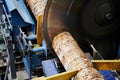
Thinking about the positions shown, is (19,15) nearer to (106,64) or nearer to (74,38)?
(74,38)

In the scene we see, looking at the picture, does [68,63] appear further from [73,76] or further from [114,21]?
[114,21]

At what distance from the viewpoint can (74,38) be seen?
318 cm

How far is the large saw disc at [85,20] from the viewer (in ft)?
9.64

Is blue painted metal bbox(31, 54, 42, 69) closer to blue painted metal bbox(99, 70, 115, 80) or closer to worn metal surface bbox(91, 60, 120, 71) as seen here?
blue painted metal bbox(99, 70, 115, 80)

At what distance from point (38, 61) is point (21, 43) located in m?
0.39

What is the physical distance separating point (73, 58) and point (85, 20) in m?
0.81

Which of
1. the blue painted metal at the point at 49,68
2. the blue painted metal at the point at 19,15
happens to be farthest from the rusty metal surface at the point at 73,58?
the blue painted metal at the point at 19,15

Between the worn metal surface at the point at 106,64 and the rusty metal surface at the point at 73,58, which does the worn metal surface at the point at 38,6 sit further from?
the worn metal surface at the point at 106,64

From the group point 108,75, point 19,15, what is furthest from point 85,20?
point 19,15

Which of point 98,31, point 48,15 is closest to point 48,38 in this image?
point 48,15

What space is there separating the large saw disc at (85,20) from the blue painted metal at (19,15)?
113cm

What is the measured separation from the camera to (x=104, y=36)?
134 inches

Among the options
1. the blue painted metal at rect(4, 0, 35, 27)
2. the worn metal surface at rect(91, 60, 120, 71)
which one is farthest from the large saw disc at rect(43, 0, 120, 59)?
the blue painted metal at rect(4, 0, 35, 27)

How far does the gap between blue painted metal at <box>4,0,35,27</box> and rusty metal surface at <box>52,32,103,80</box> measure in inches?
48.6
